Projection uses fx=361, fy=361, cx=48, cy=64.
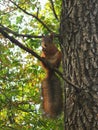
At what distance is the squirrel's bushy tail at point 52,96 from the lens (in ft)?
10.6

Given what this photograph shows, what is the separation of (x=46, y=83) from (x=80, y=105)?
1.53 feet

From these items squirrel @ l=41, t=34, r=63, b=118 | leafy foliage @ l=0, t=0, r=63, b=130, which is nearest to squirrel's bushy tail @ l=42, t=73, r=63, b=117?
squirrel @ l=41, t=34, r=63, b=118

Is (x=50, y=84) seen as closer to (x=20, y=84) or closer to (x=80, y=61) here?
(x=80, y=61)

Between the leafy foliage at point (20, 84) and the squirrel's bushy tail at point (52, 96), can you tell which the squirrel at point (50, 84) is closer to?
the squirrel's bushy tail at point (52, 96)

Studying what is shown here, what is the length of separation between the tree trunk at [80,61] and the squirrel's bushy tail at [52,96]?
0.24 ft

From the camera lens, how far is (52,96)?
3318mm

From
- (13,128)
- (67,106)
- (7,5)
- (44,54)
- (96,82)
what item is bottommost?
(13,128)

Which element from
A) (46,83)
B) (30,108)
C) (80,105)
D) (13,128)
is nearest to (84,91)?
(80,105)

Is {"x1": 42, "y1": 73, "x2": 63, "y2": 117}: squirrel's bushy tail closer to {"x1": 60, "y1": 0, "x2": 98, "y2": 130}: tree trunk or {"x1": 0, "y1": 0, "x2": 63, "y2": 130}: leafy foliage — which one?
{"x1": 60, "y1": 0, "x2": 98, "y2": 130}: tree trunk

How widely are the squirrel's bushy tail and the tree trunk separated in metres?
0.07

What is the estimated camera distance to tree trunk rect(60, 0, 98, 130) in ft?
10.1

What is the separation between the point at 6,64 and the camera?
8.34 m

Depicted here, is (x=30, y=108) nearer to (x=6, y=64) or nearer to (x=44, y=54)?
(x=6, y=64)

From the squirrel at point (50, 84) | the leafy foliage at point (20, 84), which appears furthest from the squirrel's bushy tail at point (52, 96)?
the leafy foliage at point (20, 84)
